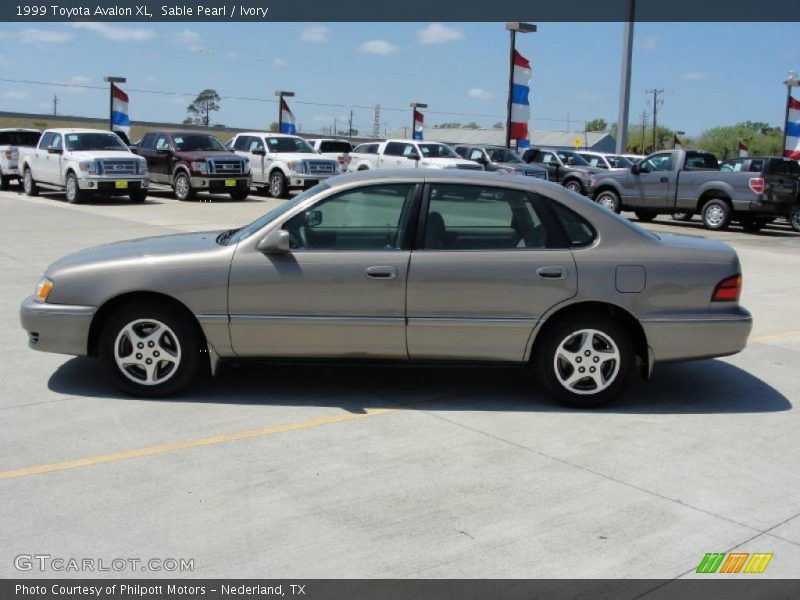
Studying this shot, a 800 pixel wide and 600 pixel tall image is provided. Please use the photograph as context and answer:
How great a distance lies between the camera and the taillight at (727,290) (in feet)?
19.8

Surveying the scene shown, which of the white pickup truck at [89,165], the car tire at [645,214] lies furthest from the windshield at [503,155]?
the white pickup truck at [89,165]

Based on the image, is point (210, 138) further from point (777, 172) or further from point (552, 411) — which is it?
point (552, 411)

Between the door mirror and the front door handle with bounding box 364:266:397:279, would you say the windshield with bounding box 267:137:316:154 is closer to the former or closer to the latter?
the door mirror

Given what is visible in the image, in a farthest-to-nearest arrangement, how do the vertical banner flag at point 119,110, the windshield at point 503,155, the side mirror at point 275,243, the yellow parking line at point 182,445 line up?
the vertical banner flag at point 119,110
the windshield at point 503,155
the side mirror at point 275,243
the yellow parking line at point 182,445

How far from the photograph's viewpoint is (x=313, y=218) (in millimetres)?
A: 6066

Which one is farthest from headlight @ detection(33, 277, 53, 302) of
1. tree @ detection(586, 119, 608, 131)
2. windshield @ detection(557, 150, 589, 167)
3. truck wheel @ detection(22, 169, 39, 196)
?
tree @ detection(586, 119, 608, 131)

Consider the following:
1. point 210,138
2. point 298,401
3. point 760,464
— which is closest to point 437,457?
point 298,401

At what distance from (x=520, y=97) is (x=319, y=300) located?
28.2 meters

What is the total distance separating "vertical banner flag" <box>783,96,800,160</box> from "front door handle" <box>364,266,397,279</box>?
3407cm

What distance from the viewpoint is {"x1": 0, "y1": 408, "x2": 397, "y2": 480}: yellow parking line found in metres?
4.81

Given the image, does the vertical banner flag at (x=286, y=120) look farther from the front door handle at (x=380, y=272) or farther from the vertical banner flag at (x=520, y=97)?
the front door handle at (x=380, y=272)

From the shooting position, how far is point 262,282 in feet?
19.4

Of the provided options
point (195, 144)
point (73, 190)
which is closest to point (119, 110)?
point (195, 144)
